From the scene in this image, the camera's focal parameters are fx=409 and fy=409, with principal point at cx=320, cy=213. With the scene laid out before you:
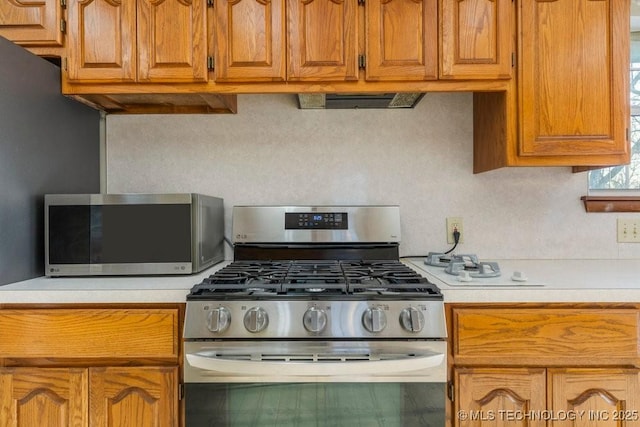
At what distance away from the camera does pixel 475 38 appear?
1.47 metres

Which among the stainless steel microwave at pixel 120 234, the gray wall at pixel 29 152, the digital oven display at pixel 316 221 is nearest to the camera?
the gray wall at pixel 29 152

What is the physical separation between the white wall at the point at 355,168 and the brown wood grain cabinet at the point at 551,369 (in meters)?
0.70

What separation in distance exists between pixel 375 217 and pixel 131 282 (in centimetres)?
97

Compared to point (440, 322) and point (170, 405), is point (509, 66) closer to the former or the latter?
point (440, 322)

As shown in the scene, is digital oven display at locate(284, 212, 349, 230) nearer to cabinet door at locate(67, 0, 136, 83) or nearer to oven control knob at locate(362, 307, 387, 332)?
oven control knob at locate(362, 307, 387, 332)

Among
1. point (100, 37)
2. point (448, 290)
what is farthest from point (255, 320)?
point (100, 37)

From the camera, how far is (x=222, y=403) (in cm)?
116

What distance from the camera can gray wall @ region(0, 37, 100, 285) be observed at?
1271 mm

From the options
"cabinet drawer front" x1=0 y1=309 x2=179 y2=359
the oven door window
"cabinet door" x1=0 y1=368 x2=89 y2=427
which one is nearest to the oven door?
the oven door window

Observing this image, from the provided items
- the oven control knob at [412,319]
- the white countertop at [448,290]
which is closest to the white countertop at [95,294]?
the white countertop at [448,290]

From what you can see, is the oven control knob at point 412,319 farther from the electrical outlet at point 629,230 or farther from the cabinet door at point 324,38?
the electrical outlet at point 629,230

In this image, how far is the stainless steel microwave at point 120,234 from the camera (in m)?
1.39

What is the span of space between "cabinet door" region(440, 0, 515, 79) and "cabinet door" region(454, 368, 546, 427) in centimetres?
100

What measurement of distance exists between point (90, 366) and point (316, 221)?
96 centimetres
